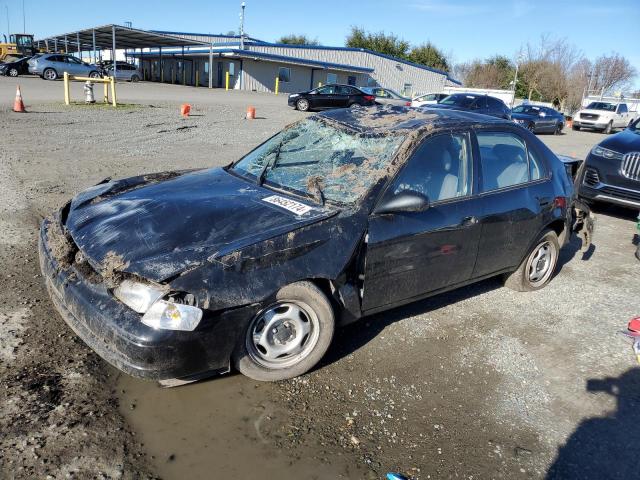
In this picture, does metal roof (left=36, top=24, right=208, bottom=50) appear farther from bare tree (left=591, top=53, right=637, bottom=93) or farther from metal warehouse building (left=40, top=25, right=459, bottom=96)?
bare tree (left=591, top=53, right=637, bottom=93)

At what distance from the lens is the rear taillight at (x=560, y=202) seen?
4.72 meters

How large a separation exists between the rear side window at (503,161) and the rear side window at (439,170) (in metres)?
0.22

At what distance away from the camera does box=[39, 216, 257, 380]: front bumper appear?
2.62 meters

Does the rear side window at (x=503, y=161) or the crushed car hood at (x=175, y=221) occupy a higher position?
the rear side window at (x=503, y=161)

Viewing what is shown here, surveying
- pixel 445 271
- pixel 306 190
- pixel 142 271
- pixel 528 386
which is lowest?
pixel 528 386

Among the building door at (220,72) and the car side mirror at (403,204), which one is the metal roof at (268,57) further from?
the car side mirror at (403,204)

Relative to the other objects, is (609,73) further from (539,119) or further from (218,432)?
(218,432)

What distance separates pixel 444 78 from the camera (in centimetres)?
5750

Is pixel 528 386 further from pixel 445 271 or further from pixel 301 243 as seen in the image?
pixel 301 243

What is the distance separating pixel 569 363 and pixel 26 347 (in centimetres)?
386

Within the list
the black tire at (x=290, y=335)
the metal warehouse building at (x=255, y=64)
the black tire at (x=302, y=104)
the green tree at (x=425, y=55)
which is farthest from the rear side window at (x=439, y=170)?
the green tree at (x=425, y=55)

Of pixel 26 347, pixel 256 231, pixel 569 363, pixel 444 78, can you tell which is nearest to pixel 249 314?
pixel 256 231

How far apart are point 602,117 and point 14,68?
3602cm

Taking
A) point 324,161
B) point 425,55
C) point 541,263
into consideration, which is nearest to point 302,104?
point 541,263
